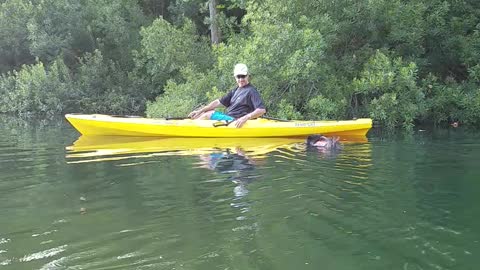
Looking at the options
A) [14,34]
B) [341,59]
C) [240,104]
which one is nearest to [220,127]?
[240,104]

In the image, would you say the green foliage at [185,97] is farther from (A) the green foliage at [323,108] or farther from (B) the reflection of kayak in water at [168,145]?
(B) the reflection of kayak in water at [168,145]

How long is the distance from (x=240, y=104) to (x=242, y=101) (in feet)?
0.27

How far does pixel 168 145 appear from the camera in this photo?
8836 mm

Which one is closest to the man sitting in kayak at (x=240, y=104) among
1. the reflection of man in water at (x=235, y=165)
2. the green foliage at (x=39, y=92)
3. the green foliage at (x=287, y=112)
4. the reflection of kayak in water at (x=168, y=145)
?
the reflection of kayak in water at (x=168, y=145)

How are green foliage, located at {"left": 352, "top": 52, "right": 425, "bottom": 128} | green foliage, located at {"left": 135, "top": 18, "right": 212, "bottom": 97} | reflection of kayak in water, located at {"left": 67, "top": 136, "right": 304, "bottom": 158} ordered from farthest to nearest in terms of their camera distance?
green foliage, located at {"left": 135, "top": 18, "right": 212, "bottom": 97} → green foliage, located at {"left": 352, "top": 52, "right": 425, "bottom": 128} → reflection of kayak in water, located at {"left": 67, "top": 136, "right": 304, "bottom": 158}

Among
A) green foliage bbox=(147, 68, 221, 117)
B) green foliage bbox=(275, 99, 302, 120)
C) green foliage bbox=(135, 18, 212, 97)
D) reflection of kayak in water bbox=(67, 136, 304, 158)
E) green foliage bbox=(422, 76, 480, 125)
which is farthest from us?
green foliage bbox=(135, 18, 212, 97)

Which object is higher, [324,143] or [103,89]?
[103,89]

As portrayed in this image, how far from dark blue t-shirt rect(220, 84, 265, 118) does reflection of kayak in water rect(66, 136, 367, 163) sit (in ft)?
1.69

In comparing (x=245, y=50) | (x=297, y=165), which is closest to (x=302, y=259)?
(x=297, y=165)

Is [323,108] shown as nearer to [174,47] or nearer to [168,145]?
[168,145]

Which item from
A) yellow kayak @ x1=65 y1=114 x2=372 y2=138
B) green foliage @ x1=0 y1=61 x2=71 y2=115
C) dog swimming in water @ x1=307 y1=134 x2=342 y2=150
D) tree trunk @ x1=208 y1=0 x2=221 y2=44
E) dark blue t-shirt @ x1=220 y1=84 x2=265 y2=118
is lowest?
dog swimming in water @ x1=307 y1=134 x2=342 y2=150

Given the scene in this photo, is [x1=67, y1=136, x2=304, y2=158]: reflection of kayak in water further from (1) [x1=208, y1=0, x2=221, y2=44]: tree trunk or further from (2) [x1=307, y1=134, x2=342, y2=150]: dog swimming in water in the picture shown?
(1) [x1=208, y1=0, x2=221, y2=44]: tree trunk

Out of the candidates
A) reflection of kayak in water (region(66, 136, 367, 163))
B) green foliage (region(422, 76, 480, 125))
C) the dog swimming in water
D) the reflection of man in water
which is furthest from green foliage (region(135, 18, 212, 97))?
the reflection of man in water

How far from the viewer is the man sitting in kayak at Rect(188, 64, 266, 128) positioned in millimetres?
9023
